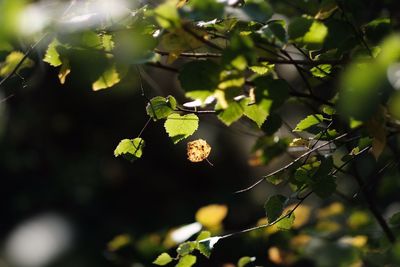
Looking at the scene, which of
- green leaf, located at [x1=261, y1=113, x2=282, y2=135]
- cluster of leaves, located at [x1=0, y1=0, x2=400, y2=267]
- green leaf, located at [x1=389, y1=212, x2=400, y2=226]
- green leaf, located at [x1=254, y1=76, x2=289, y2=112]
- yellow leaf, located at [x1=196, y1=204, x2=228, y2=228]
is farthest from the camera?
yellow leaf, located at [x1=196, y1=204, x2=228, y2=228]

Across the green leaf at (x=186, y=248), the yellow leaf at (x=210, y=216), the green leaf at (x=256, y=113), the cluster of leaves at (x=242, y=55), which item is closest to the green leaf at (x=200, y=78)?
the cluster of leaves at (x=242, y=55)

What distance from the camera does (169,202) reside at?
4406mm

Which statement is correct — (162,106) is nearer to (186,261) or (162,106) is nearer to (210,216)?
(186,261)

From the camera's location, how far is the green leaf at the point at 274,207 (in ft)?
3.18

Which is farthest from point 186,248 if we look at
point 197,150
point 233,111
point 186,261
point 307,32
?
point 307,32

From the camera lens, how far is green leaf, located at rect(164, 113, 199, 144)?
963 mm

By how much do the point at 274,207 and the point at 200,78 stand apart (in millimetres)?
380

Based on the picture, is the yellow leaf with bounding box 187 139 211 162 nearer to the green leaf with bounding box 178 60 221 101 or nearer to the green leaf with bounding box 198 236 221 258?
the green leaf with bounding box 198 236 221 258

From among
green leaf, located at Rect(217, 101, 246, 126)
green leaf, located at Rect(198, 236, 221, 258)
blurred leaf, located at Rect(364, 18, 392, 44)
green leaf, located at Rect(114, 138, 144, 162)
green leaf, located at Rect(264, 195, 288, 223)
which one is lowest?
green leaf, located at Rect(198, 236, 221, 258)

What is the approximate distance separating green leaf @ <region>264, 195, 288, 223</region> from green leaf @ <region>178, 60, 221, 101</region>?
14.3 inches

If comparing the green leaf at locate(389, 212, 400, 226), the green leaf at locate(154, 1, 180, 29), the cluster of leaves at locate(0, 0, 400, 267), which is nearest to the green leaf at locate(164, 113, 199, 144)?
the cluster of leaves at locate(0, 0, 400, 267)

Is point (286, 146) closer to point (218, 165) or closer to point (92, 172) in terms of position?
point (218, 165)

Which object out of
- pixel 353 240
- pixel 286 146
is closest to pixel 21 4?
pixel 286 146

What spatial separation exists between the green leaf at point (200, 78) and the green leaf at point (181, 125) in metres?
0.28
